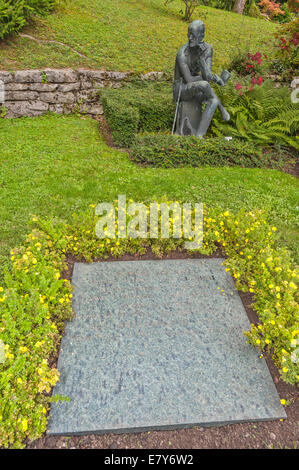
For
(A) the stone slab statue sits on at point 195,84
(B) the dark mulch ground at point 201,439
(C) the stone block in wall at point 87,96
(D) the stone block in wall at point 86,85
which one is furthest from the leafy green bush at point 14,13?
(B) the dark mulch ground at point 201,439

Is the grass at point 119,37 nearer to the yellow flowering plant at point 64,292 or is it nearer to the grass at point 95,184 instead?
the grass at point 95,184

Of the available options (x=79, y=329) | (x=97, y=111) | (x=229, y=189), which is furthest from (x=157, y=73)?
(x=79, y=329)

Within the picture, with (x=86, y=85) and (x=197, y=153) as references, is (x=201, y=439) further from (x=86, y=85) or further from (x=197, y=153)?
(x=86, y=85)

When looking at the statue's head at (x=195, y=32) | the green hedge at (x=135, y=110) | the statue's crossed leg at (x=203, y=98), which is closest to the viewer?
the statue's head at (x=195, y=32)

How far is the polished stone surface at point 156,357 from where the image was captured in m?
2.20

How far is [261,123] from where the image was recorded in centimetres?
650

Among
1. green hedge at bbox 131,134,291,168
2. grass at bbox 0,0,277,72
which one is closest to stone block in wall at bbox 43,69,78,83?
grass at bbox 0,0,277,72

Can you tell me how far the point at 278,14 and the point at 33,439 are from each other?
780 inches

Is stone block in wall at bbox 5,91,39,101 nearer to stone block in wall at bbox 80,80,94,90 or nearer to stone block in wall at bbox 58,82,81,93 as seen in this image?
stone block in wall at bbox 58,82,81,93

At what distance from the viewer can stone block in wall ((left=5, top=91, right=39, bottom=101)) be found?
264 inches

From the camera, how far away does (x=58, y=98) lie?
23.1 feet

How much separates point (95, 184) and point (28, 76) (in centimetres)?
358

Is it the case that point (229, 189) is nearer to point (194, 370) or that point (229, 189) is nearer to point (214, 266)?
point (214, 266)

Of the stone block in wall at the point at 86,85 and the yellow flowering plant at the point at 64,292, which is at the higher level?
the stone block in wall at the point at 86,85
